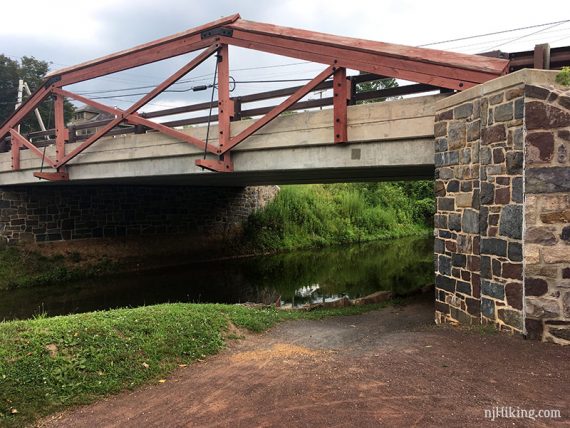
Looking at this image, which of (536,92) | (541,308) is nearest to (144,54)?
(536,92)

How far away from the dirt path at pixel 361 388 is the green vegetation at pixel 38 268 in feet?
40.7

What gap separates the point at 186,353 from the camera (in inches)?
219

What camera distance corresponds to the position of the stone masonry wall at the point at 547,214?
4855mm

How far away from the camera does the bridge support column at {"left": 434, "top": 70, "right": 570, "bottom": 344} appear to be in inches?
192

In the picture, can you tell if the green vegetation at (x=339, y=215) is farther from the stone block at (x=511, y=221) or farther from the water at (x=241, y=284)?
the stone block at (x=511, y=221)

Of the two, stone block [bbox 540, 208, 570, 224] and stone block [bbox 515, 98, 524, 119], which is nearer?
stone block [bbox 540, 208, 570, 224]

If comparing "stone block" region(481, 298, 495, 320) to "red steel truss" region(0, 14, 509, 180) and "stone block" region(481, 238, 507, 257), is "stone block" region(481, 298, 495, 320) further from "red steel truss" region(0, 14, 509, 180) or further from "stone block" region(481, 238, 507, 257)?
"red steel truss" region(0, 14, 509, 180)

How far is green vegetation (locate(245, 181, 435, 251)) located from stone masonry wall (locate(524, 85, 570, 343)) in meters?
18.1

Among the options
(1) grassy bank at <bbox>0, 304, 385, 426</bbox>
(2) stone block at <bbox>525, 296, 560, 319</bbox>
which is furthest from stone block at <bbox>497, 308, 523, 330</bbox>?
(1) grassy bank at <bbox>0, 304, 385, 426</bbox>

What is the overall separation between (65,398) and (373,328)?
15.7ft

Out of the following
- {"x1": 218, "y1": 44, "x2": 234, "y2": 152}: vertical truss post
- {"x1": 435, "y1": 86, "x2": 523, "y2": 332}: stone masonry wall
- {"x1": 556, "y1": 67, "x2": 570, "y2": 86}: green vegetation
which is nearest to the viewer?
{"x1": 556, "y1": 67, "x2": 570, "y2": 86}: green vegetation

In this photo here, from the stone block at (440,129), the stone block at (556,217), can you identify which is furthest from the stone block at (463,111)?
the stone block at (556,217)

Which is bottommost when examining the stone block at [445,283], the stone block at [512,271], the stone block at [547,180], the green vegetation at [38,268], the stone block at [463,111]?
the green vegetation at [38,268]

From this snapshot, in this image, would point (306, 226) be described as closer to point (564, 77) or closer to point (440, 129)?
point (440, 129)
